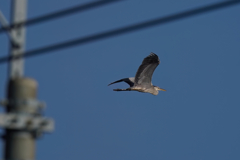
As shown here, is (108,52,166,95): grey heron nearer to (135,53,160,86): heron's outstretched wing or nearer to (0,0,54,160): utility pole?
(135,53,160,86): heron's outstretched wing

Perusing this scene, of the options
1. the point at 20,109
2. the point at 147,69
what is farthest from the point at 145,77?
the point at 20,109

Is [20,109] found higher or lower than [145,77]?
lower

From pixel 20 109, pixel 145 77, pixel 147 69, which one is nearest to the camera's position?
pixel 20 109

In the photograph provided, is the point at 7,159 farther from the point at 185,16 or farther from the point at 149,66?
the point at 149,66

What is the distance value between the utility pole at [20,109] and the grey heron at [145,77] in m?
12.7

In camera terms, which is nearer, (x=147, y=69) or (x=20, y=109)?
(x=20, y=109)

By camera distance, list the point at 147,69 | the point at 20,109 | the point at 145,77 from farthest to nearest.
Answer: the point at 145,77 < the point at 147,69 < the point at 20,109

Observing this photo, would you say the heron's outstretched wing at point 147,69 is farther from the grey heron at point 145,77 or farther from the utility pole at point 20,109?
the utility pole at point 20,109

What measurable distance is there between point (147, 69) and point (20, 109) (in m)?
13.7

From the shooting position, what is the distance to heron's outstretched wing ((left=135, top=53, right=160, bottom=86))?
17.8 meters

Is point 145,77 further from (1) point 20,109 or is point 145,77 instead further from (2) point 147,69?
(1) point 20,109

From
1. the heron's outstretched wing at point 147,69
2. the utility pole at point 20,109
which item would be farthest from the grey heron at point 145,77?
the utility pole at point 20,109

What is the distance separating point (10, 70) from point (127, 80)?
14712 millimetres

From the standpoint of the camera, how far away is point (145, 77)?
18922 millimetres
